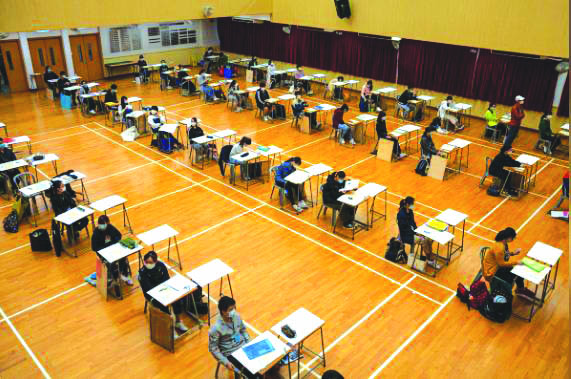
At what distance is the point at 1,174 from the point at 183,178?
16.0 feet

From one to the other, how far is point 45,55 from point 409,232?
70.3ft

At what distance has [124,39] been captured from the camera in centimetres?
2600

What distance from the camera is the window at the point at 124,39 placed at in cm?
2550

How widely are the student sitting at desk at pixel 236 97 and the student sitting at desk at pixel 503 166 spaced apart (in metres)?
10.9

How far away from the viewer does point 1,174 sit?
12.8 meters

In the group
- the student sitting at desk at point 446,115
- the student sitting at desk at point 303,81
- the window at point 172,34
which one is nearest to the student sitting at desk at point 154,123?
the student sitting at desk at point 303,81

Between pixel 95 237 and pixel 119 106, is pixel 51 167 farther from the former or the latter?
pixel 95 237

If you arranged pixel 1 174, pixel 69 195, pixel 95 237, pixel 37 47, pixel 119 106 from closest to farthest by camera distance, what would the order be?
pixel 95 237
pixel 69 195
pixel 1 174
pixel 119 106
pixel 37 47

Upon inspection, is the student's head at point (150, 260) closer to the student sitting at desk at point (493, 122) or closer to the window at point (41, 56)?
the student sitting at desk at point (493, 122)

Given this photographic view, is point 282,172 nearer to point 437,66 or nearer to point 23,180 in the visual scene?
point 23,180

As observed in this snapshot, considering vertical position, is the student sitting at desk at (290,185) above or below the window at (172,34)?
below

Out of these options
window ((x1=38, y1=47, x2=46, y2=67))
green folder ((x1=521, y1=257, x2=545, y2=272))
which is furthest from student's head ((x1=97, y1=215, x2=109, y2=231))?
window ((x1=38, y1=47, x2=46, y2=67))

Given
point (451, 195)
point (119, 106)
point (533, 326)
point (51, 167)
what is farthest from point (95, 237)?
point (119, 106)

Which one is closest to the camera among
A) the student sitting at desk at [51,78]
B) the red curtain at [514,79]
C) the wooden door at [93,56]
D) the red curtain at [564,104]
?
the red curtain at [564,104]
